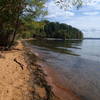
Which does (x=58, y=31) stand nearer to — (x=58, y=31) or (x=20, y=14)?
(x=58, y=31)

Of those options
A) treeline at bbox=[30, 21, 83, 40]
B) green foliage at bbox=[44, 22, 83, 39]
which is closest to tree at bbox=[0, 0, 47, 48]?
treeline at bbox=[30, 21, 83, 40]

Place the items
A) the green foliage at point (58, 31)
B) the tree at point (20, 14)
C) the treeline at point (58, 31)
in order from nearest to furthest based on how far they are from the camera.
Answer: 1. the tree at point (20, 14)
2. the treeline at point (58, 31)
3. the green foliage at point (58, 31)

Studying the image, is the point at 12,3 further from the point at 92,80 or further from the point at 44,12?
the point at 92,80

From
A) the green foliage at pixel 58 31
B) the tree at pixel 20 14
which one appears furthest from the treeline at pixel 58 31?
the tree at pixel 20 14

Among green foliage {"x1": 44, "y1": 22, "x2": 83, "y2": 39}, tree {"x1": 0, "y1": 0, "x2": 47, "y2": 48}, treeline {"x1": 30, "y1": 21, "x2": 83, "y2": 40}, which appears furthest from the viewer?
green foliage {"x1": 44, "y1": 22, "x2": 83, "y2": 39}

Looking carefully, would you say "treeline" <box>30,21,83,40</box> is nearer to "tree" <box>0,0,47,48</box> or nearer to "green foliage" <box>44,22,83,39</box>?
"green foliage" <box>44,22,83,39</box>

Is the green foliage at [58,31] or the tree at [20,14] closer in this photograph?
the tree at [20,14]

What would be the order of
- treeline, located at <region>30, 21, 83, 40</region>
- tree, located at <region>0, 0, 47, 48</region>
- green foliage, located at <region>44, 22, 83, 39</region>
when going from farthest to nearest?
1. green foliage, located at <region>44, 22, 83, 39</region>
2. treeline, located at <region>30, 21, 83, 40</region>
3. tree, located at <region>0, 0, 47, 48</region>

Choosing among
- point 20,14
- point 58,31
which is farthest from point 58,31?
point 20,14

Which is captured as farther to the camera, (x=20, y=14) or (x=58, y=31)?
(x=58, y=31)

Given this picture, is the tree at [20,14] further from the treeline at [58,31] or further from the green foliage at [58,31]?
the green foliage at [58,31]

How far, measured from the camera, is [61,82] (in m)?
10.4

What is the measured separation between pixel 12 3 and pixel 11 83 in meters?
9.06

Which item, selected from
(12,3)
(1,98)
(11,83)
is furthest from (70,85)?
(12,3)
